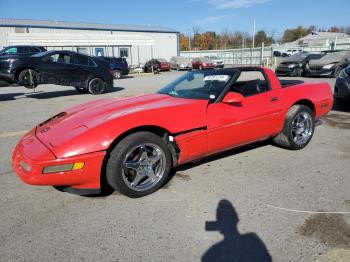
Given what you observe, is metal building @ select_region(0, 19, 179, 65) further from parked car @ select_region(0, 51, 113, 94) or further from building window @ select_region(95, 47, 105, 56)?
parked car @ select_region(0, 51, 113, 94)

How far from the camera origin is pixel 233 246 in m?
2.48

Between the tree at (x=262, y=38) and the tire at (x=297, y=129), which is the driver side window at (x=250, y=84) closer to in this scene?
the tire at (x=297, y=129)

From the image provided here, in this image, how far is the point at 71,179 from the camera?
9.61 ft

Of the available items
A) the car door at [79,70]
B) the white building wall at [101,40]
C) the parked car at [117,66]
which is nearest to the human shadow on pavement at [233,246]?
the car door at [79,70]

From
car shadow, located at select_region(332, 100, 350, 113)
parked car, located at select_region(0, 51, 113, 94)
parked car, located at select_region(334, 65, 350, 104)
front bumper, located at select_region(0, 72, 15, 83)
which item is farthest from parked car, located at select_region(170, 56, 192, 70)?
parked car, located at select_region(334, 65, 350, 104)

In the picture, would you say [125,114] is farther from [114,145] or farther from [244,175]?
[244,175]

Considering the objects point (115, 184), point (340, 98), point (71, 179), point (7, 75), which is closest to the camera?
point (71, 179)

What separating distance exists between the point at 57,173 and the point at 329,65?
16.8 metres

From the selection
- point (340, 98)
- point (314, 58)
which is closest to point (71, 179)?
point (340, 98)

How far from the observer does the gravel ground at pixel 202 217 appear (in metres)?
2.44

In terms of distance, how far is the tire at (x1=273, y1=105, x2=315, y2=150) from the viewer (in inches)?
180

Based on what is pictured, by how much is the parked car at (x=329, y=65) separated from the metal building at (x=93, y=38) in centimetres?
2402

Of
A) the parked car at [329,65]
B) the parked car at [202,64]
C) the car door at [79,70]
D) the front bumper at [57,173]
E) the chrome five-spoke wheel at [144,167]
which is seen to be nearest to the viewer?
the front bumper at [57,173]

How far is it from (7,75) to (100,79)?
3297mm
